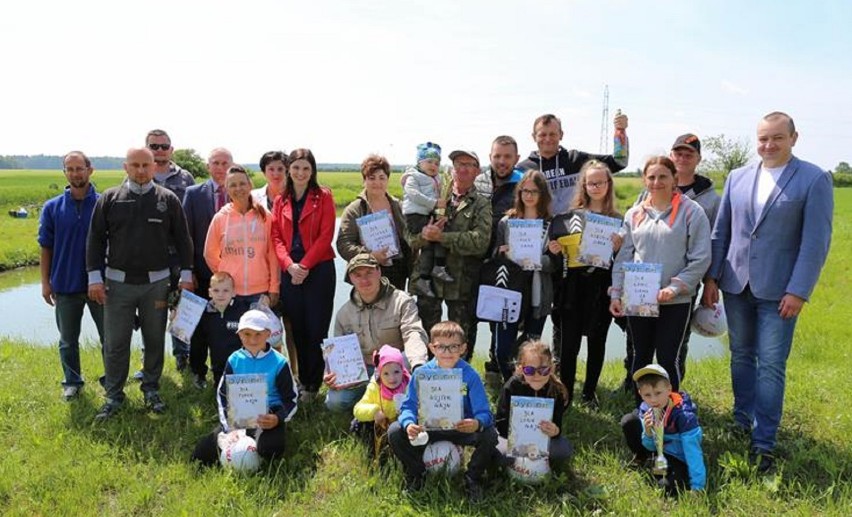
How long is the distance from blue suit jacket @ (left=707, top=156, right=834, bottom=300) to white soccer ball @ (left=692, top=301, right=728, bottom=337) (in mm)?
412

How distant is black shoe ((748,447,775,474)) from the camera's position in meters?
4.36

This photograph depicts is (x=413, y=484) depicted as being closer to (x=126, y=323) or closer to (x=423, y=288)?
(x=423, y=288)

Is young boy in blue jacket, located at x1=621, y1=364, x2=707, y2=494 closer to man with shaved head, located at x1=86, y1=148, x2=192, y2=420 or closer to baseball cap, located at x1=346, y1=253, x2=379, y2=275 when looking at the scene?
baseball cap, located at x1=346, y1=253, x2=379, y2=275

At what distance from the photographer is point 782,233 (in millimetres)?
4305

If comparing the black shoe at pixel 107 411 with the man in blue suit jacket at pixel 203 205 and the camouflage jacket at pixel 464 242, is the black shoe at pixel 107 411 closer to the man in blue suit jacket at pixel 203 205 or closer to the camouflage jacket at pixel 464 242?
the man in blue suit jacket at pixel 203 205

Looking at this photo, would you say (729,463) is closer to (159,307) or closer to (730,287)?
(730,287)

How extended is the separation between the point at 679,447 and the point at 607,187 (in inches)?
83.1

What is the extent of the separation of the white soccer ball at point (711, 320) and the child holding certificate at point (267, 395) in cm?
335

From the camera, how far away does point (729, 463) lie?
435 centimetres

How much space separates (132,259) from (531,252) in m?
3.38

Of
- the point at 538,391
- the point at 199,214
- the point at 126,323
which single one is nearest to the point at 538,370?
the point at 538,391

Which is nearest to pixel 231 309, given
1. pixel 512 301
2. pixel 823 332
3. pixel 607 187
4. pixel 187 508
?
pixel 187 508

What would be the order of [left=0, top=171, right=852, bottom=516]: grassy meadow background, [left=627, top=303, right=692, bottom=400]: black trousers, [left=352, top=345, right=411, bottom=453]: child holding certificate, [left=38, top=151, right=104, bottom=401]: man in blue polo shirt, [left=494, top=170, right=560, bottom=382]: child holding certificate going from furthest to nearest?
[left=38, top=151, right=104, bottom=401]: man in blue polo shirt < [left=494, top=170, right=560, bottom=382]: child holding certificate < [left=627, top=303, right=692, bottom=400]: black trousers < [left=352, top=345, right=411, bottom=453]: child holding certificate < [left=0, top=171, right=852, bottom=516]: grassy meadow background

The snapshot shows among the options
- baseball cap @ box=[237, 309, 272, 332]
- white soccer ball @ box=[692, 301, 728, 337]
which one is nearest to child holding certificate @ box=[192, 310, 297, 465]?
baseball cap @ box=[237, 309, 272, 332]
